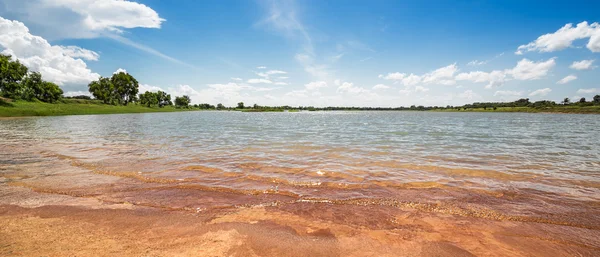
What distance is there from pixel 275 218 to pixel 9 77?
8257cm

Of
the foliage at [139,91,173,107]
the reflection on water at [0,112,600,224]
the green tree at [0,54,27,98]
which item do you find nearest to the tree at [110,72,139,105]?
the foliage at [139,91,173,107]

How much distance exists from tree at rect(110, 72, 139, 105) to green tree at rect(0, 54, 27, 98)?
163ft

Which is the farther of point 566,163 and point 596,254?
point 566,163

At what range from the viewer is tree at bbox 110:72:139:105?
108438 mm

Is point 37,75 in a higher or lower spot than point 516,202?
higher

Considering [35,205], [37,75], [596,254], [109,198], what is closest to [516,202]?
[596,254]

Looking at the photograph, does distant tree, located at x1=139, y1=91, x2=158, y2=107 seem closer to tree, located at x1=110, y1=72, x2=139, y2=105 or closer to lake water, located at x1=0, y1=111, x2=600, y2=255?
tree, located at x1=110, y1=72, x2=139, y2=105

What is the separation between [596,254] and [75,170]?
12936mm

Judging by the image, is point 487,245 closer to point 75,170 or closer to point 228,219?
point 228,219

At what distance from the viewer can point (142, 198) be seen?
5.96m

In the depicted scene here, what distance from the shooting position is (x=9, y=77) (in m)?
56.4

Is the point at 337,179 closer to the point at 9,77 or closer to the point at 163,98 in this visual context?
the point at 9,77

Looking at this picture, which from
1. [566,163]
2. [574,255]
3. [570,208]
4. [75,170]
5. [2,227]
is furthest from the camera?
[566,163]

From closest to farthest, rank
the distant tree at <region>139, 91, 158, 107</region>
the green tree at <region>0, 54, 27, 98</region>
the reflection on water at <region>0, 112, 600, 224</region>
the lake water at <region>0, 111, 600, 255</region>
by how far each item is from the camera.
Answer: the lake water at <region>0, 111, 600, 255</region>
the reflection on water at <region>0, 112, 600, 224</region>
the green tree at <region>0, 54, 27, 98</region>
the distant tree at <region>139, 91, 158, 107</region>
